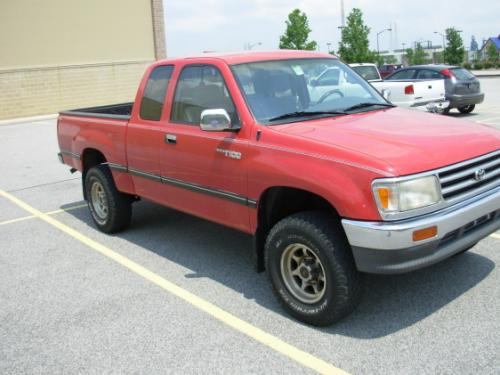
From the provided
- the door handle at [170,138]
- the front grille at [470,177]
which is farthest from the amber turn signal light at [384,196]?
the door handle at [170,138]

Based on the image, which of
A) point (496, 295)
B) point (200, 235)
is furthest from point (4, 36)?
point (496, 295)

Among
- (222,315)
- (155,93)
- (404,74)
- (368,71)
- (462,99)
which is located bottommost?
(222,315)

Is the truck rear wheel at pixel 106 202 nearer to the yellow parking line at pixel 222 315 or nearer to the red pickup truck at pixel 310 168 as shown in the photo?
the yellow parking line at pixel 222 315

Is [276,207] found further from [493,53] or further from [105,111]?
[493,53]

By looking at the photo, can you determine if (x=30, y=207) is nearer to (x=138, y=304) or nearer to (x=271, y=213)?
(x=138, y=304)

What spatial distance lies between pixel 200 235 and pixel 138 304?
6.10 feet

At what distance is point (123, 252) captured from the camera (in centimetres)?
600

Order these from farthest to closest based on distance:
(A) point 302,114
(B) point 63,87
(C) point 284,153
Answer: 1. (B) point 63,87
2. (A) point 302,114
3. (C) point 284,153

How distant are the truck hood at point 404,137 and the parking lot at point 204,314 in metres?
1.14

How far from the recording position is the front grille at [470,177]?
3.75 metres

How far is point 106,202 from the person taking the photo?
654cm

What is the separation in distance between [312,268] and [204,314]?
939mm

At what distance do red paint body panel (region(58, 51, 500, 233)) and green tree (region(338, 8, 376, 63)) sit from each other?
46705 millimetres

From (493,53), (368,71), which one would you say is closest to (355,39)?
(493,53)
